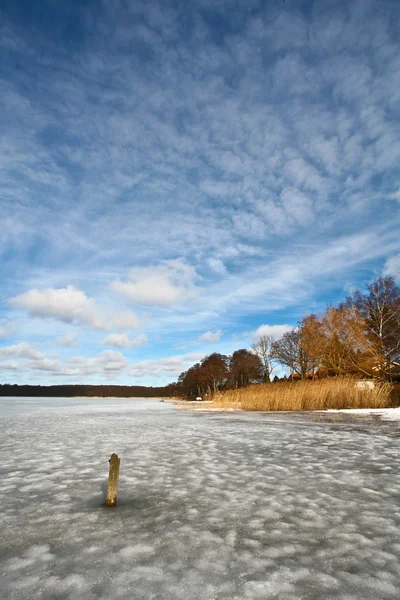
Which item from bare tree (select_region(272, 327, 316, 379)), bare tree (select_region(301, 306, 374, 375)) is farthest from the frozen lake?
bare tree (select_region(272, 327, 316, 379))

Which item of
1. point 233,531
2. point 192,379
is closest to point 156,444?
point 233,531

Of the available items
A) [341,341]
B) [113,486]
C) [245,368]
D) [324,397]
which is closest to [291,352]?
[245,368]

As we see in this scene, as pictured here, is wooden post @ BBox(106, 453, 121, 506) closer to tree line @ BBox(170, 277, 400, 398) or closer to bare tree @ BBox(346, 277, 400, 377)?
tree line @ BBox(170, 277, 400, 398)

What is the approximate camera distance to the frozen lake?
183 cm

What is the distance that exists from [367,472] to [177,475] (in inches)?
85.9

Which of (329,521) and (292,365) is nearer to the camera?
(329,521)

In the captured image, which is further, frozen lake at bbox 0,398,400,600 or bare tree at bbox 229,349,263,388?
bare tree at bbox 229,349,263,388

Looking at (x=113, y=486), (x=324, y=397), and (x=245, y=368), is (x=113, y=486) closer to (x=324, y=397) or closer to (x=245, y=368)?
(x=324, y=397)

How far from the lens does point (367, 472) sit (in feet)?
14.1

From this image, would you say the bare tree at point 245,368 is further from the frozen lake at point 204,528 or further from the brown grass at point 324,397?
the frozen lake at point 204,528

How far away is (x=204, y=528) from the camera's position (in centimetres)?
262

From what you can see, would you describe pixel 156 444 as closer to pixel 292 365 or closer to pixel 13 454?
pixel 13 454

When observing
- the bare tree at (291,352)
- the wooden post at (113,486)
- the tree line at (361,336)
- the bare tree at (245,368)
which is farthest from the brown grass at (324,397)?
the bare tree at (245,368)

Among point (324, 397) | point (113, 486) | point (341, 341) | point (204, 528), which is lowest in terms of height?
point (204, 528)
